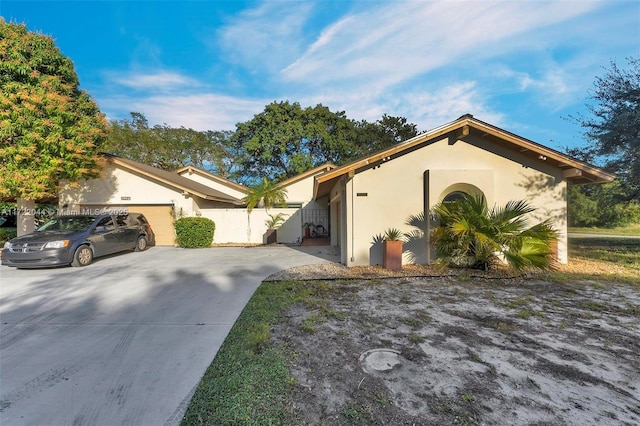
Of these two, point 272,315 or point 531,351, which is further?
point 272,315

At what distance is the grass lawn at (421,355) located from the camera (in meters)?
2.36

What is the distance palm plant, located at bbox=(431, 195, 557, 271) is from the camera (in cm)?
664

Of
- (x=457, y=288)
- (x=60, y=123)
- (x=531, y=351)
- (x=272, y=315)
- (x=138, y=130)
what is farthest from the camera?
(x=138, y=130)

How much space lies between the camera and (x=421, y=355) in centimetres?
327

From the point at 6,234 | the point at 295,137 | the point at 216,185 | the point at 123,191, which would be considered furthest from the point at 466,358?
the point at 295,137

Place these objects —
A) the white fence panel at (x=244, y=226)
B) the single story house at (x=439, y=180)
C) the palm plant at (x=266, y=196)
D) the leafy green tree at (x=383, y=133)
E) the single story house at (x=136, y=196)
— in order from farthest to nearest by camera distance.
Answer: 1. the leafy green tree at (x=383, y=133)
2. the palm plant at (x=266, y=196)
3. the white fence panel at (x=244, y=226)
4. the single story house at (x=136, y=196)
5. the single story house at (x=439, y=180)

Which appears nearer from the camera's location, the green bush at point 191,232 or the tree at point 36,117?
the tree at point 36,117

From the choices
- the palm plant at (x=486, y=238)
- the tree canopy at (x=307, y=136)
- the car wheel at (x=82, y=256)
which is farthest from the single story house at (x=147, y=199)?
the tree canopy at (x=307, y=136)

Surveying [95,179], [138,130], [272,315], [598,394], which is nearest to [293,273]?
[272,315]

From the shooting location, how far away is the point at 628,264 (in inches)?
322

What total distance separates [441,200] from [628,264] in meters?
5.66

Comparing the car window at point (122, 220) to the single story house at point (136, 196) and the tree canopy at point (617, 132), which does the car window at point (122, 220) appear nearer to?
the single story house at point (136, 196)

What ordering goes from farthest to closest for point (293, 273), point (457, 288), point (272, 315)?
point (293, 273) < point (457, 288) < point (272, 315)

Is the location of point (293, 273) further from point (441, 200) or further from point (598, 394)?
point (598, 394)
